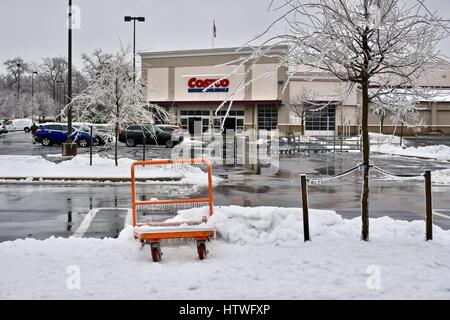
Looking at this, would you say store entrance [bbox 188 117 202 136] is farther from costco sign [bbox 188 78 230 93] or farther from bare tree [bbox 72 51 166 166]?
bare tree [bbox 72 51 166 166]

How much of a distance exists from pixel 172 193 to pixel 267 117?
42.1 meters

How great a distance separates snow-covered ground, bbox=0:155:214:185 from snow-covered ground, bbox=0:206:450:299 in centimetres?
935

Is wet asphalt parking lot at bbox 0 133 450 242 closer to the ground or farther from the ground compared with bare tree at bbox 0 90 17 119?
closer to the ground

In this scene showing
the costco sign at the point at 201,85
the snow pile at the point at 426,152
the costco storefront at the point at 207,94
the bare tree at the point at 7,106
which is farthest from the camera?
the bare tree at the point at 7,106

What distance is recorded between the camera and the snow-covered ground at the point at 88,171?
692 inches

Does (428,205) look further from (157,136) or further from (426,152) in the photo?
(157,136)

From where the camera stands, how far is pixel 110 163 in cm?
2094

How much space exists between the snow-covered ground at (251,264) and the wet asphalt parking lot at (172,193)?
2.27 meters

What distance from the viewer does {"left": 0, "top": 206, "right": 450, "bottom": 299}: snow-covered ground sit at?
5.35m

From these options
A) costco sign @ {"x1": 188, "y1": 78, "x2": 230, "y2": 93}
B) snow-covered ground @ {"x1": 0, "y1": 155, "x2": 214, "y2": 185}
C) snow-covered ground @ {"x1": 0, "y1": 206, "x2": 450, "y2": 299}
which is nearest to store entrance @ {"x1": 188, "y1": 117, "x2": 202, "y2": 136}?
costco sign @ {"x1": 188, "y1": 78, "x2": 230, "y2": 93}

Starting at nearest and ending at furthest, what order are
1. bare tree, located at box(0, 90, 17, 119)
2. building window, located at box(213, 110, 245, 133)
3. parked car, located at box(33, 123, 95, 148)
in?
parked car, located at box(33, 123, 95, 148)
building window, located at box(213, 110, 245, 133)
bare tree, located at box(0, 90, 17, 119)

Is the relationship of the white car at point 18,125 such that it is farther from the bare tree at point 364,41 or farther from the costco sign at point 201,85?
the bare tree at point 364,41

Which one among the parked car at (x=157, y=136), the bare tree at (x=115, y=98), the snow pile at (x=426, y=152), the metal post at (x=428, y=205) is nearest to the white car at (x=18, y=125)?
the parked car at (x=157, y=136)
